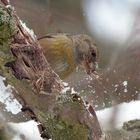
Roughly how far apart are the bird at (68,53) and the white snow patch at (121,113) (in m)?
0.15

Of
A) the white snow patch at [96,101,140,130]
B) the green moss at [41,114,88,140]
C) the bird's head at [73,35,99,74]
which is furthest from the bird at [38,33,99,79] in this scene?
the green moss at [41,114,88,140]

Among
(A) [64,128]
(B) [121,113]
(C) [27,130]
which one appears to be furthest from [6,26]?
(B) [121,113]

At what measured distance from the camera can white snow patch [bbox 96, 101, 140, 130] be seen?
61.9 inches

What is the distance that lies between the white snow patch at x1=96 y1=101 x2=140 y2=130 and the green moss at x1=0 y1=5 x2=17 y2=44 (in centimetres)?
48

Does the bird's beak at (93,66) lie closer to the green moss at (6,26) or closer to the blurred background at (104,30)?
the blurred background at (104,30)

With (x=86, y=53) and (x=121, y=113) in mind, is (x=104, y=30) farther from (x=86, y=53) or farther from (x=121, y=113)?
(x=121, y=113)

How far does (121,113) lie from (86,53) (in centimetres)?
27

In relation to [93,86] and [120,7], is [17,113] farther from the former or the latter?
[120,7]

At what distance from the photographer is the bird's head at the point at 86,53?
175cm

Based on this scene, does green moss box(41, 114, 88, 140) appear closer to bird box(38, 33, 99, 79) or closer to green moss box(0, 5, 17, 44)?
green moss box(0, 5, 17, 44)

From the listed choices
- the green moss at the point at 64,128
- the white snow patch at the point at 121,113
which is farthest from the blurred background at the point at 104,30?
the green moss at the point at 64,128

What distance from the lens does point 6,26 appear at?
3.72 ft

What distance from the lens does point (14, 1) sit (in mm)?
2234

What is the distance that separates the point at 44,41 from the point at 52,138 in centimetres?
69
